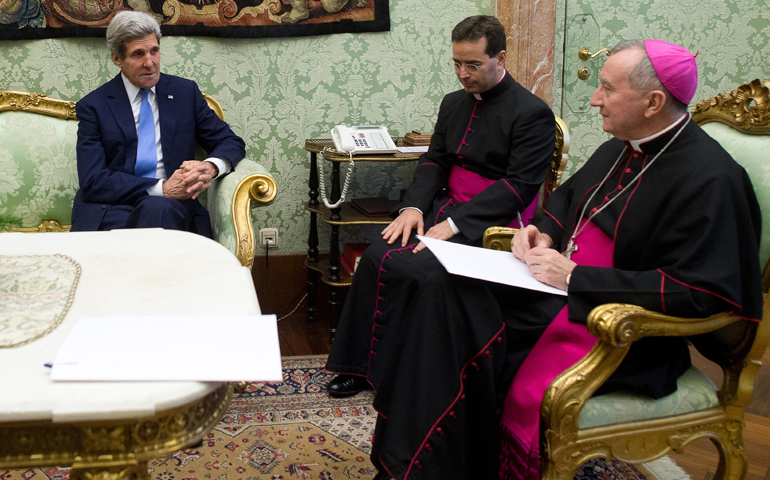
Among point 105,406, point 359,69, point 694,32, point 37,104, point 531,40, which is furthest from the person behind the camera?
point 694,32

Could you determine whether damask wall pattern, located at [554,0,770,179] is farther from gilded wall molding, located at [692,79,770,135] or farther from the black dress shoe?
the black dress shoe

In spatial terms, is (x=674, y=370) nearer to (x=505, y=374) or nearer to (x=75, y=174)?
(x=505, y=374)

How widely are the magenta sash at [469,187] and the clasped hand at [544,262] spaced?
0.72 metres

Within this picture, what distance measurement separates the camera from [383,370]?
1975 mm

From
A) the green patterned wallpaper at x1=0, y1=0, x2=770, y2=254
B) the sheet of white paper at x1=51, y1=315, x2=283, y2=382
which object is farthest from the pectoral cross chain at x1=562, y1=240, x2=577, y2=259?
the green patterned wallpaper at x1=0, y1=0, x2=770, y2=254

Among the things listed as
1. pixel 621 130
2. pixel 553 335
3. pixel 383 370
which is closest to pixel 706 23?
pixel 621 130

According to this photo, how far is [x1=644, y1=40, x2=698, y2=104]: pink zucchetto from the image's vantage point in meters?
1.66

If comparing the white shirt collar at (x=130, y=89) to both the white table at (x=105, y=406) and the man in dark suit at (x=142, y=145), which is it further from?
the white table at (x=105, y=406)

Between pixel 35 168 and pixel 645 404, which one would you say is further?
pixel 35 168

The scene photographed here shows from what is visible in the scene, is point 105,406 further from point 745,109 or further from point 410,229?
point 745,109

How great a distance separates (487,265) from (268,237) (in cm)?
201

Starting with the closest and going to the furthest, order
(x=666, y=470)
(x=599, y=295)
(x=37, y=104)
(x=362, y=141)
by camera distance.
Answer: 1. (x=599, y=295)
2. (x=666, y=470)
3. (x=37, y=104)
4. (x=362, y=141)

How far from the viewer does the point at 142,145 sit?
2865 mm

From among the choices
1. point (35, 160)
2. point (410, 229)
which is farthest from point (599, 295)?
point (35, 160)
